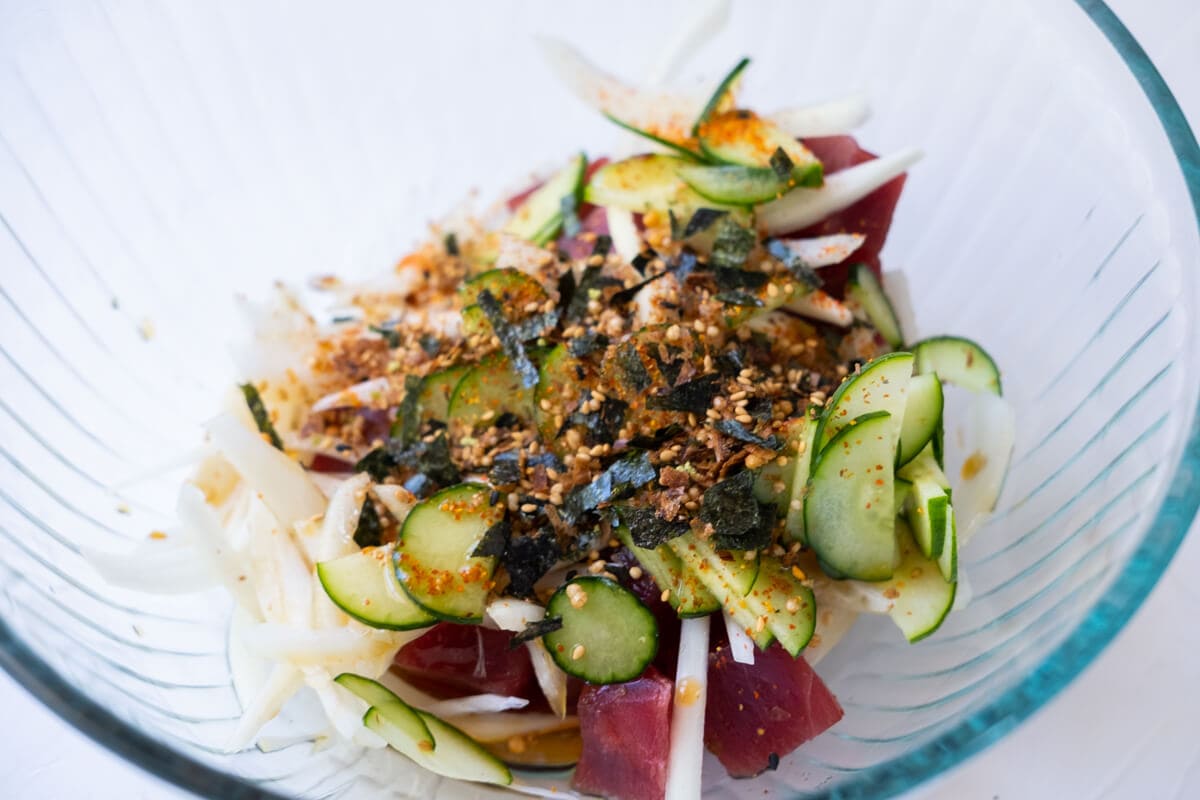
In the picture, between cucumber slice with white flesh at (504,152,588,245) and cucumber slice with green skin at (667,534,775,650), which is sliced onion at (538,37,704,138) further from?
cucumber slice with green skin at (667,534,775,650)

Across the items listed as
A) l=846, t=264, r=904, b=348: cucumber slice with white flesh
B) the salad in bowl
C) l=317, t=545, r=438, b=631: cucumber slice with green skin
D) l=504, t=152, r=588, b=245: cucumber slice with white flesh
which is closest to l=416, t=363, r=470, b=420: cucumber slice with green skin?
the salad in bowl

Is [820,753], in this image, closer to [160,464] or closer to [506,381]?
[506,381]

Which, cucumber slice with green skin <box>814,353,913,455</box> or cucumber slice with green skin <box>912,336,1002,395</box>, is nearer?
cucumber slice with green skin <box>814,353,913,455</box>

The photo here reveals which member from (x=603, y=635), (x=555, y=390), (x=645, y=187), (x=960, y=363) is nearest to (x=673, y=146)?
(x=645, y=187)

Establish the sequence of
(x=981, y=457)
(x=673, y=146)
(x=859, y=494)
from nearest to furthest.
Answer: (x=859, y=494)
(x=981, y=457)
(x=673, y=146)

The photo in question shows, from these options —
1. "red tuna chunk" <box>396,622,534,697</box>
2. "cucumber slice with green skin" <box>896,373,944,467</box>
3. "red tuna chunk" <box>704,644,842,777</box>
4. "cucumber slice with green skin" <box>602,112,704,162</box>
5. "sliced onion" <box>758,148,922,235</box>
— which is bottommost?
"red tuna chunk" <box>704,644,842,777</box>

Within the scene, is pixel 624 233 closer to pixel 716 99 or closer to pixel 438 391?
pixel 716 99

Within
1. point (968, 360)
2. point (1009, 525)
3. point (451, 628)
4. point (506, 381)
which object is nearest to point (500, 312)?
point (506, 381)

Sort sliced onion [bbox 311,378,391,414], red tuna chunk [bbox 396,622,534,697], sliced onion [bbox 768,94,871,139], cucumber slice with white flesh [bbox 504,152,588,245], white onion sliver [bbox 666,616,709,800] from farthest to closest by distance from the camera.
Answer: cucumber slice with white flesh [bbox 504,152,588,245] < sliced onion [bbox 768,94,871,139] < sliced onion [bbox 311,378,391,414] < red tuna chunk [bbox 396,622,534,697] < white onion sliver [bbox 666,616,709,800]
